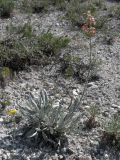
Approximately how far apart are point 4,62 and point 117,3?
16.0 feet

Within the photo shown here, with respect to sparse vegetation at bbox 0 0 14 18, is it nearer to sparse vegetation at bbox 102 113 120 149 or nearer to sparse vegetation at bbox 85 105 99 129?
sparse vegetation at bbox 85 105 99 129

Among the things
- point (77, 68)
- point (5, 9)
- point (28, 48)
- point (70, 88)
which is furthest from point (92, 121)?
point (5, 9)

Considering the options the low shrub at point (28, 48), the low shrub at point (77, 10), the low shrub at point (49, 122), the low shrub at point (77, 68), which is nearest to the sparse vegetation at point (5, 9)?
the low shrub at point (28, 48)

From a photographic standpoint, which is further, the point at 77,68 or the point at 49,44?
the point at 49,44

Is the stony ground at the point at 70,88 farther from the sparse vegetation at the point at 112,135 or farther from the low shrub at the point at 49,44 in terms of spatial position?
the low shrub at the point at 49,44

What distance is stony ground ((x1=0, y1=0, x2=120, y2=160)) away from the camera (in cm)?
545

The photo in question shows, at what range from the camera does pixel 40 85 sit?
22.9 feet

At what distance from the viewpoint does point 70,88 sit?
22.9ft

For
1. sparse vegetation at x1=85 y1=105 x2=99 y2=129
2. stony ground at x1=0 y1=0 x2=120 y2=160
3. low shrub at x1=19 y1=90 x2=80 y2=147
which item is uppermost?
low shrub at x1=19 y1=90 x2=80 y2=147

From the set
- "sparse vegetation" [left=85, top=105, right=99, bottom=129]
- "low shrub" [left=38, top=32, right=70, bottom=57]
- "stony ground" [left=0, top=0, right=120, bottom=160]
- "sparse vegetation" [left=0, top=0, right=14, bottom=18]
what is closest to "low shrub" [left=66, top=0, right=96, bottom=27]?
"stony ground" [left=0, top=0, right=120, bottom=160]

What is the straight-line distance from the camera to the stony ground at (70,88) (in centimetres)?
545

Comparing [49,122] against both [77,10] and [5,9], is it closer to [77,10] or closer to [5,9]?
[5,9]

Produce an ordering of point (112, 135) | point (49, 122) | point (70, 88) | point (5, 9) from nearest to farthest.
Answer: point (49, 122), point (112, 135), point (70, 88), point (5, 9)

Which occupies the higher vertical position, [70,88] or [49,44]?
[49,44]
